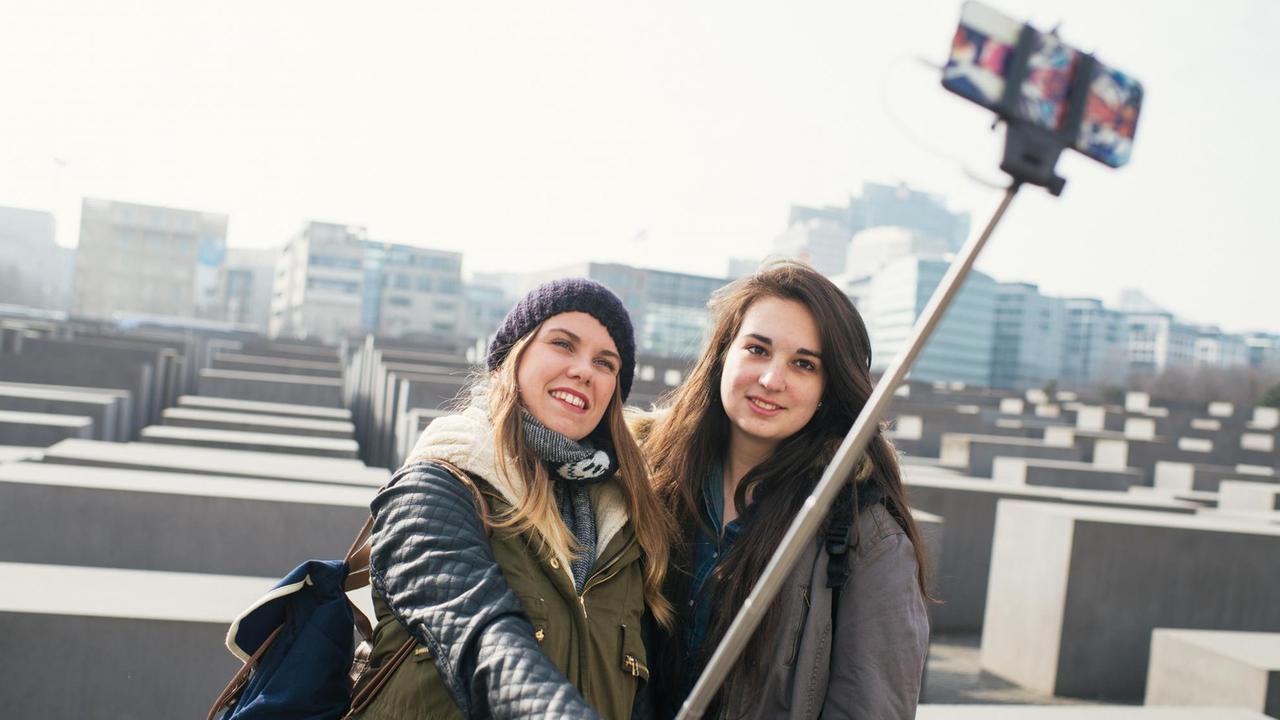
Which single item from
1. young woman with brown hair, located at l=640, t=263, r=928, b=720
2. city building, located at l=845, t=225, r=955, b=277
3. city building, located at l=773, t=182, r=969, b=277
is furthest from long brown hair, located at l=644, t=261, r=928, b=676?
city building, located at l=773, t=182, r=969, b=277

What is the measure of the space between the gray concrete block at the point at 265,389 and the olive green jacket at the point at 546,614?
Result: 14.0m

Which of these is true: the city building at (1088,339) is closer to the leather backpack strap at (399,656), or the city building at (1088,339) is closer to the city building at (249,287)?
the city building at (249,287)

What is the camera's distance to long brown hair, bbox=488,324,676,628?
2.08m

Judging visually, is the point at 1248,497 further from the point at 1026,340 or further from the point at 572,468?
the point at 1026,340

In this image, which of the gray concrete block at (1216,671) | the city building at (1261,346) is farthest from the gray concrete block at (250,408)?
the city building at (1261,346)

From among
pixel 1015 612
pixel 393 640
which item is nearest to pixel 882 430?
pixel 393 640

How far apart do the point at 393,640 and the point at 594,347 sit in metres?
0.83

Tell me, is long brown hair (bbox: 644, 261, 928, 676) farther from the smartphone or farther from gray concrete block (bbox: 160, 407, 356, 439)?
gray concrete block (bbox: 160, 407, 356, 439)

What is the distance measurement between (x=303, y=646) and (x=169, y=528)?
4053 mm

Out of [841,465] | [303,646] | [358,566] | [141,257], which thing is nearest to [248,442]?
[358,566]

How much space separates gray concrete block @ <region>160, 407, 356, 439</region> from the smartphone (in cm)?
1008

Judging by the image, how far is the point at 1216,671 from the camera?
5.17 meters

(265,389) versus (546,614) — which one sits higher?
(546,614)

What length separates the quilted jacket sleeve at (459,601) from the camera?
1.70 meters
